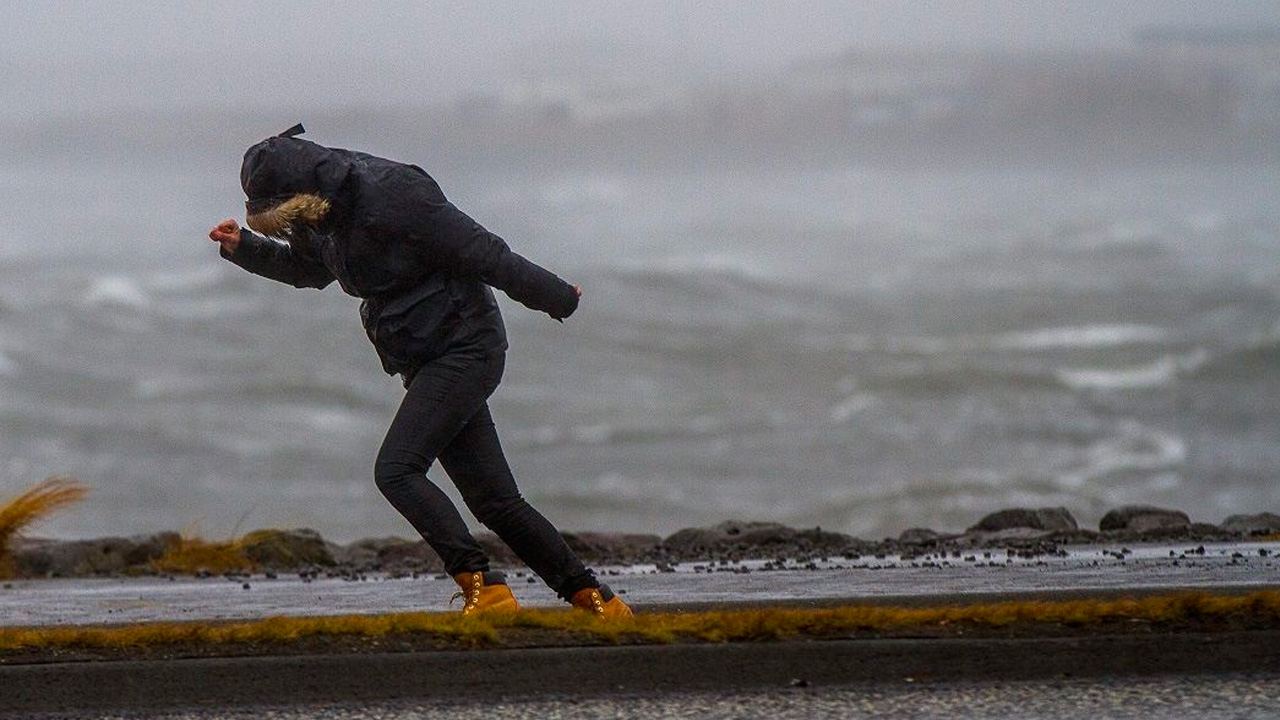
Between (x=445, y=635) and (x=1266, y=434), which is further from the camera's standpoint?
(x=1266, y=434)

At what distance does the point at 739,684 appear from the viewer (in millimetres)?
7574

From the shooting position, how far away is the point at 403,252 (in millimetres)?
8289

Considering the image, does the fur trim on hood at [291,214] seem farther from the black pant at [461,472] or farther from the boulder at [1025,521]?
the boulder at [1025,521]

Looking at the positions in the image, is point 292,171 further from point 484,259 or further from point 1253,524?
point 1253,524

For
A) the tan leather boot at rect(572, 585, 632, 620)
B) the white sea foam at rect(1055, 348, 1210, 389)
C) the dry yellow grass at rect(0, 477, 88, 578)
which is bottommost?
the tan leather boot at rect(572, 585, 632, 620)

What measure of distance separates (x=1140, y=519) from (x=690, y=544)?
9.83ft

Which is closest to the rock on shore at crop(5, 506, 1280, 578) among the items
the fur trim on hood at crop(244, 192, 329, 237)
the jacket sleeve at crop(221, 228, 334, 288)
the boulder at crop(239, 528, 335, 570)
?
the boulder at crop(239, 528, 335, 570)

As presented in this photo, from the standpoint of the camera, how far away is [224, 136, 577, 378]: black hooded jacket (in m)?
8.24

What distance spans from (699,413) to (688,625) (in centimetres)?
11560

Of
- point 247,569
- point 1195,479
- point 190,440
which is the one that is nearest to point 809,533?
point 247,569

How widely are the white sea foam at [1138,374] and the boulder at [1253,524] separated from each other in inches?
4431

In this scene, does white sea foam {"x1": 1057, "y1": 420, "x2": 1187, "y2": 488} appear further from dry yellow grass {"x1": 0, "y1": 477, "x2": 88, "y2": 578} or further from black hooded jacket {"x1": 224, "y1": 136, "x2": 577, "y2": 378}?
black hooded jacket {"x1": 224, "y1": 136, "x2": 577, "y2": 378}

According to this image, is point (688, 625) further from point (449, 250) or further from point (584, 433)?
point (584, 433)

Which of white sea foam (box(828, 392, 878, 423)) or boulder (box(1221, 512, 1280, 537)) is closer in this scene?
boulder (box(1221, 512, 1280, 537))
